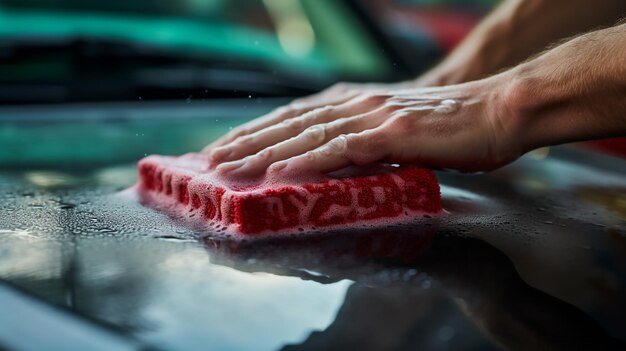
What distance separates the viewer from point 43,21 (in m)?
1.94

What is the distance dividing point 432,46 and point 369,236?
1.67 m

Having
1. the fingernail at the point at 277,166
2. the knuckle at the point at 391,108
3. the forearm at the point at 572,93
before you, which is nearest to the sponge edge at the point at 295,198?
the fingernail at the point at 277,166

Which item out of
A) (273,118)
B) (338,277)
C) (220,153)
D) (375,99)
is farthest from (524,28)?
(338,277)

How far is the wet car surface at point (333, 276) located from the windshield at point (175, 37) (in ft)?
2.55

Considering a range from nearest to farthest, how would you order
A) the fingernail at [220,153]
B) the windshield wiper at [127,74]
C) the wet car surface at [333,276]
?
the wet car surface at [333,276] < the fingernail at [220,153] < the windshield wiper at [127,74]

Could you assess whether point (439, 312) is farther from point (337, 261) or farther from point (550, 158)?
point (550, 158)

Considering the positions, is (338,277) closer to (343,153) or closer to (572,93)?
(343,153)

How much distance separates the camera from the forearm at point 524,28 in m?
1.95

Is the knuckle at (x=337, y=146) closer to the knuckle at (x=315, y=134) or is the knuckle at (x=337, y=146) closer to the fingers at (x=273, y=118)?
the knuckle at (x=315, y=134)

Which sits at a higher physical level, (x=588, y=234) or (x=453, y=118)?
(x=453, y=118)

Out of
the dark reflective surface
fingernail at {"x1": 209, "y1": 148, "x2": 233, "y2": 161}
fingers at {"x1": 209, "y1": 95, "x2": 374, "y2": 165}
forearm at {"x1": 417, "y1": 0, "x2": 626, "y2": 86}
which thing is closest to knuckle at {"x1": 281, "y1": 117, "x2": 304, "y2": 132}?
fingers at {"x1": 209, "y1": 95, "x2": 374, "y2": 165}

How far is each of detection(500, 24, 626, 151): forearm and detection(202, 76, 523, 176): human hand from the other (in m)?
0.03

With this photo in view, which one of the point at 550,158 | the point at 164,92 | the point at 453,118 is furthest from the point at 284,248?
the point at 164,92

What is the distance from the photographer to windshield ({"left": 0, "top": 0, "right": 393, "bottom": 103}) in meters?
1.91
